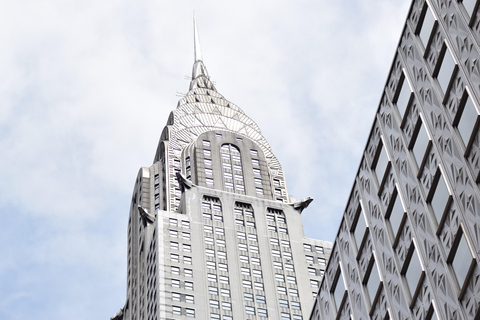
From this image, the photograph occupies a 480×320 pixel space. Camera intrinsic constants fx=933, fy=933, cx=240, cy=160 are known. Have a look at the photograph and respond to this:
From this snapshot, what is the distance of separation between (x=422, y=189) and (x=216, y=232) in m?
104

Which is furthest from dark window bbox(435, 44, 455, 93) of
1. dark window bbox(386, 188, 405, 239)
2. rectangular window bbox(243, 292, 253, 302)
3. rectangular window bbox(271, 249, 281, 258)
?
rectangular window bbox(271, 249, 281, 258)

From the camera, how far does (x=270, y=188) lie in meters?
164

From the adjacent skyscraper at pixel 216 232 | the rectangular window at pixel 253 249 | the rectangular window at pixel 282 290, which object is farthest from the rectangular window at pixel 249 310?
the rectangular window at pixel 253 249

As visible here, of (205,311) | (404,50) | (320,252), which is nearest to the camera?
(404,50)

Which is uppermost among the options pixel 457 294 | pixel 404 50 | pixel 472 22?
pixel 404 50

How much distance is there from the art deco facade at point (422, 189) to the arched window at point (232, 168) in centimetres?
10590

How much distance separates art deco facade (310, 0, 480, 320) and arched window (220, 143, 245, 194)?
4169 inches

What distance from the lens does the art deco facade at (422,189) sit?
39.8 metres

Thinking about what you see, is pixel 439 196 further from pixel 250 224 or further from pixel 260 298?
pixel 250 224

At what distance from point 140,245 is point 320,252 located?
3143 centimetres

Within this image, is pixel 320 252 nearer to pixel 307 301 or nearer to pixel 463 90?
pixel 307 301

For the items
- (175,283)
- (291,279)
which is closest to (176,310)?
(175,283)

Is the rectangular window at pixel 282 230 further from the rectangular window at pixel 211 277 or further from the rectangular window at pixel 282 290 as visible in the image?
the rectangular window at pixel 211 277

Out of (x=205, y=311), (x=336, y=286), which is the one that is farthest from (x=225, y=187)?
(x=336, y=286)
